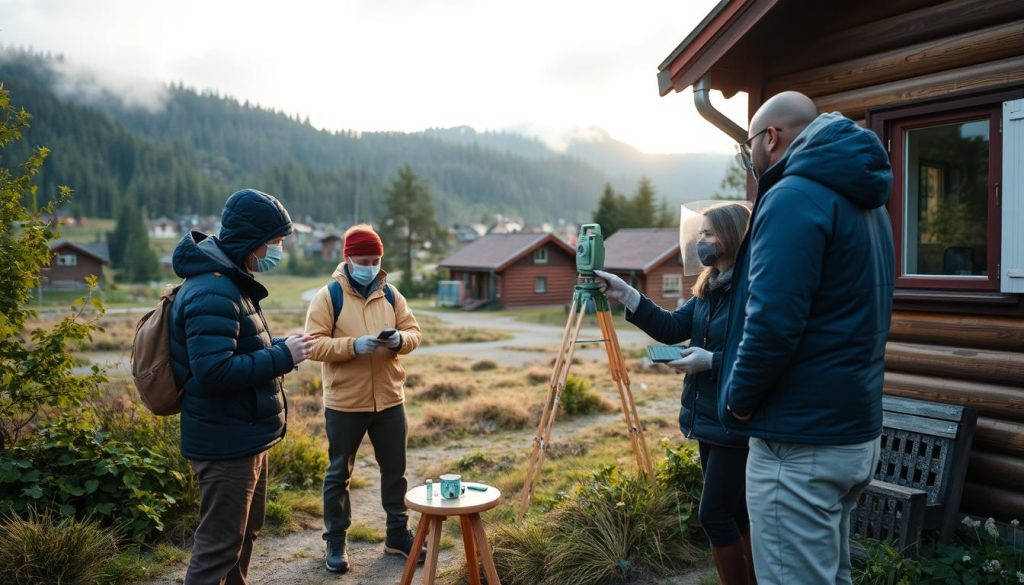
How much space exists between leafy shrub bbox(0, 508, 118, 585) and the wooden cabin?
16.9 feet

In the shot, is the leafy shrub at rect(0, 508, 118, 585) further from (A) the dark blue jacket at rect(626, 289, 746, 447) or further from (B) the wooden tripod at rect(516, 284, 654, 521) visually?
(A) the dark blue jacket at rect(626, 289, 746, 447)

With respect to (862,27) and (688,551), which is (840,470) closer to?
(688,551)

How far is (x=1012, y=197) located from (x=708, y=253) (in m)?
2.09

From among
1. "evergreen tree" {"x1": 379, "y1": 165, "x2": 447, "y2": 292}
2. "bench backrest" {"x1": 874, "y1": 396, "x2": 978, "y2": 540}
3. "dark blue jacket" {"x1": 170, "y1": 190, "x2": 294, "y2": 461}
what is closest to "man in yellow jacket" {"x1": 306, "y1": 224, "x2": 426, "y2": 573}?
"dark blue jacket" {"x1": 170, "y1": 190, "x2": 294, "y2": 461}

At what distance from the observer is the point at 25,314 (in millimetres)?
4918

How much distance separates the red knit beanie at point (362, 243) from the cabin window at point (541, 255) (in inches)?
1326

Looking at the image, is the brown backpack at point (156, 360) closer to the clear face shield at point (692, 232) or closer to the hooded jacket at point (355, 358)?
the hooded jacket at point (355, 358)

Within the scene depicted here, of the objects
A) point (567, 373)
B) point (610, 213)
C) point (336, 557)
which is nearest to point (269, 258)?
point (567, 373)

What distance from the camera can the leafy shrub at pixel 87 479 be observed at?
453cm

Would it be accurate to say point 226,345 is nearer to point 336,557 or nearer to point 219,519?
point 219,519

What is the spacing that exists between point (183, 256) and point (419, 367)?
12.2m

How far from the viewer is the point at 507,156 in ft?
637

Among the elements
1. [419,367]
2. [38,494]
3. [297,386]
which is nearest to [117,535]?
[38,494]

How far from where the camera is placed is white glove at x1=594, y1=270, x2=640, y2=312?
3.92 m
